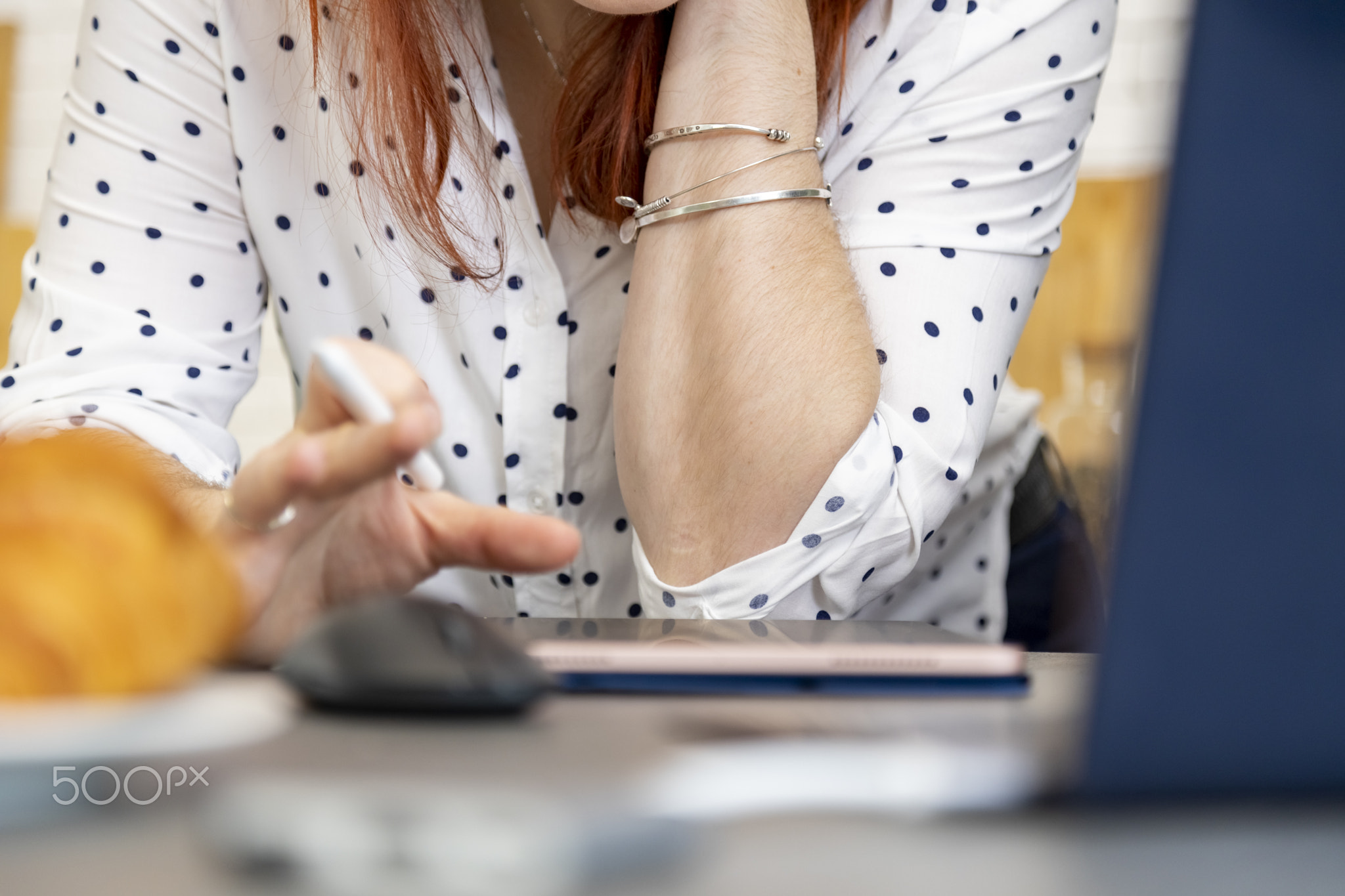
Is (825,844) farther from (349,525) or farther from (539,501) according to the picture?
(539,501)

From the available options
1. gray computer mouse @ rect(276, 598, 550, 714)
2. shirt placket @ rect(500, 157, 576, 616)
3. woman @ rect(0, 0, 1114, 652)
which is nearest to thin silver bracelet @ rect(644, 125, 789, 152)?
woman @ rect(0, 0, 1114, 652)

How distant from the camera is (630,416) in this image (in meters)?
0.69

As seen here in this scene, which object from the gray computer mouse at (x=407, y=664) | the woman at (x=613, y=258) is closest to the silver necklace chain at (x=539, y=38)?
the woman at (x=613, y=258)

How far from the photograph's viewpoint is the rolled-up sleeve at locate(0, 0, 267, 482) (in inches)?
27.8

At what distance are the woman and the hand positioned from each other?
0.20 meters

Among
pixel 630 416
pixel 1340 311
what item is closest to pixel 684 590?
pixel 630 416

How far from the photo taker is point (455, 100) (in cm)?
78

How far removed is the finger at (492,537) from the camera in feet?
1.15

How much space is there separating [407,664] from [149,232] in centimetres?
66

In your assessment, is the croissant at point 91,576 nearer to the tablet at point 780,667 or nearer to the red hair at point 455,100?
the tablet at point 780,667

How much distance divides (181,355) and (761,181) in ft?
1.40

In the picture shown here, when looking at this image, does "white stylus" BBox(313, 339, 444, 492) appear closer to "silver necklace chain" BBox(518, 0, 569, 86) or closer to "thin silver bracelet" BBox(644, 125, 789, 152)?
"thin silver bracelet" BBox(644, 125, 789, 152)

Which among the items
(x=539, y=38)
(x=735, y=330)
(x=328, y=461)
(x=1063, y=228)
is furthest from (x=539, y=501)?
(x=1063, y=228)

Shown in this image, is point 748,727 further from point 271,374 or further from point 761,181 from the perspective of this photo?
point 271,374
